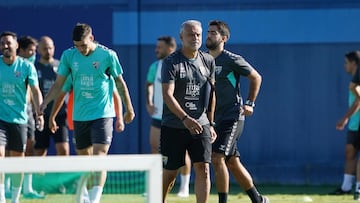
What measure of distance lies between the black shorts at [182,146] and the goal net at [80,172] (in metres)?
3.11

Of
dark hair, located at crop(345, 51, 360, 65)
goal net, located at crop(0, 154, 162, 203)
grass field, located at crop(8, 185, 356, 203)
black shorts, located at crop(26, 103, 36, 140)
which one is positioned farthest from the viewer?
dark hair, located at crop(345, 51, 360, 65)

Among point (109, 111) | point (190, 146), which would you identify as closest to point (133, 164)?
point (190, 146)

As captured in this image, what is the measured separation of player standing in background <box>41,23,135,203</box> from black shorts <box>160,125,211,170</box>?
46.9 inches

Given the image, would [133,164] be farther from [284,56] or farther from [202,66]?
[284,56]

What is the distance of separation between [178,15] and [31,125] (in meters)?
3.39

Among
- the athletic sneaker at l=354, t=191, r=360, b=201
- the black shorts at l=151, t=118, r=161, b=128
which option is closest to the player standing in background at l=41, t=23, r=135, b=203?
the black shorts at l=151, t=118, r=161, b=128

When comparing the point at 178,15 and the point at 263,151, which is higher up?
the point at 178,15

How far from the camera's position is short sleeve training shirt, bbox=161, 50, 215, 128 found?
9.53m

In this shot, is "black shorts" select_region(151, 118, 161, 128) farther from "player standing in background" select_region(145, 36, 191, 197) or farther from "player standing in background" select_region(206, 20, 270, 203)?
"player standing in background" select_region(206, 20, 270, 203)

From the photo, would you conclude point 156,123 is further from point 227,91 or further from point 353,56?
point 227,91

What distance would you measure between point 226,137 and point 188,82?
3.94ft

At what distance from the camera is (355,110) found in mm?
13578

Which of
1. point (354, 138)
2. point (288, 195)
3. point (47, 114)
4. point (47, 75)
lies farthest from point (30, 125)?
point (354, 138)

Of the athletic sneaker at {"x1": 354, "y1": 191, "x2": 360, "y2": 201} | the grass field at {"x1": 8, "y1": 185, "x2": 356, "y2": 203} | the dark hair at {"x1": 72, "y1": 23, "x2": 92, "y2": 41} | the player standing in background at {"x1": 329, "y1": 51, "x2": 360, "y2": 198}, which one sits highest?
the dark hair at {"x1": 72, "y1": 23, "x2": 92, "y2": 41}
